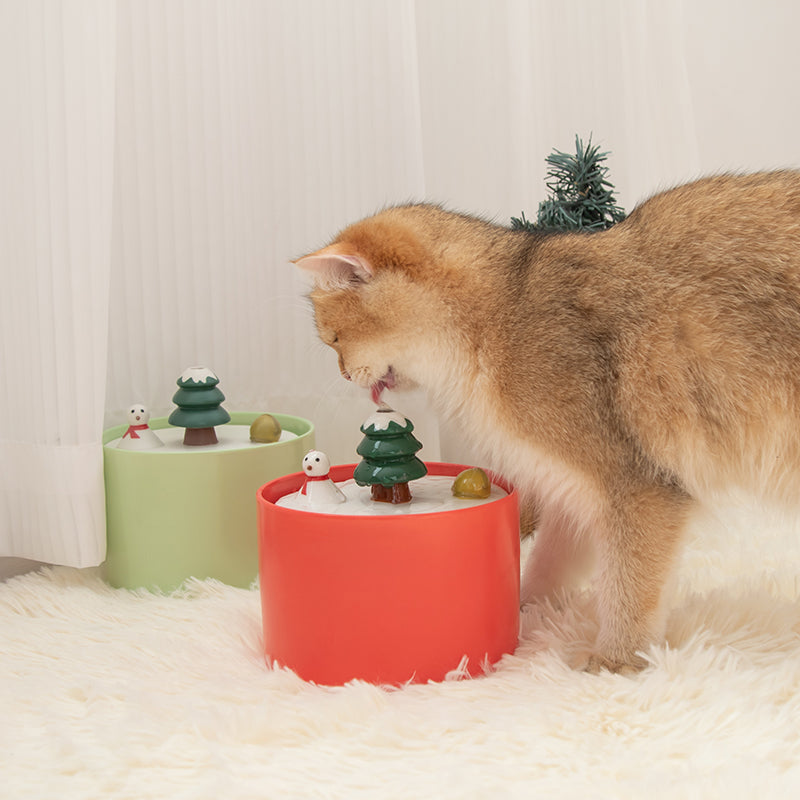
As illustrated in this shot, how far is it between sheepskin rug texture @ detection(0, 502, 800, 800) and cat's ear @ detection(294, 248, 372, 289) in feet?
1.91

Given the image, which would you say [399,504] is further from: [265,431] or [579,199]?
[579,199]

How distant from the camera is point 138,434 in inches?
66.7

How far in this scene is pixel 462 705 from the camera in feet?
3.79

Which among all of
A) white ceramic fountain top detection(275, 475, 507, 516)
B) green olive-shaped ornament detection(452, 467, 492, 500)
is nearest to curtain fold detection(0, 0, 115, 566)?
white ceramic fountain top detection(275, 475, 507, 516)

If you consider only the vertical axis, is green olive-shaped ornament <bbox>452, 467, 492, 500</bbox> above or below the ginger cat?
below

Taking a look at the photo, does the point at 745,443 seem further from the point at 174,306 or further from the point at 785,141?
the point at 785,141

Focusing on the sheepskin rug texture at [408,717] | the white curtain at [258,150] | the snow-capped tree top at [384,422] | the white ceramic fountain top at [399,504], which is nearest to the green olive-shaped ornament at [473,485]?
the white ceramic fountain top at [399,504]

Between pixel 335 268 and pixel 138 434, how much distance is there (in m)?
0.59

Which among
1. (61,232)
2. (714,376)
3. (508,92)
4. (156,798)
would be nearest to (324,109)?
(508,92)

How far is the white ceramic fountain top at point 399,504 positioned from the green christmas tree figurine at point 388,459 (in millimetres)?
21

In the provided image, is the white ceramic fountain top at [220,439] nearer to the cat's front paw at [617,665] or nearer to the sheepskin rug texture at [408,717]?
the sheepskin rug texture at [408,717]

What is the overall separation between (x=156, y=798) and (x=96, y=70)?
1189 mm

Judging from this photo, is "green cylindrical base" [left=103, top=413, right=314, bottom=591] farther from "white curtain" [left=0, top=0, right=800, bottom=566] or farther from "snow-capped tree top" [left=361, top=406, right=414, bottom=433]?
"snow-capped tree top" [left=361, top=406, right=414, bottom=433]

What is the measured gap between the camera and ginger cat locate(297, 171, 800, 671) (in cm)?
121
